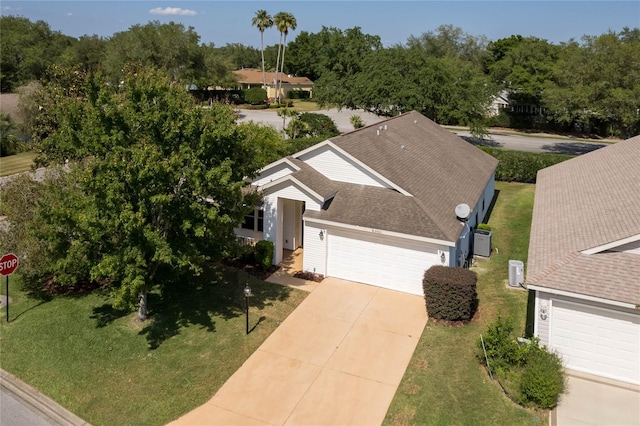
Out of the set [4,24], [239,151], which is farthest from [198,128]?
[4,24]

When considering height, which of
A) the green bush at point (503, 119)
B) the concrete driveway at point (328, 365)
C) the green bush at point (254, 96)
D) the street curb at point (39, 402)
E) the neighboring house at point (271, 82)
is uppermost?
the neighboring house at point (271, 82)

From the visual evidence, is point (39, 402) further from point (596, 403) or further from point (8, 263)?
point (596, 403)

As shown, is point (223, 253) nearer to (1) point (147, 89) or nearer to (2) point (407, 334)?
(1) point (147, 89)

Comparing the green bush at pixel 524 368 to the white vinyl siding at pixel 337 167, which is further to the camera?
the white vinyl siding at pixel 337 167

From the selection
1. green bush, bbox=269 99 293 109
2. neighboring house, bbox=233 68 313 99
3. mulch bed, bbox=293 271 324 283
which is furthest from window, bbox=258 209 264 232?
neighboring house, bbox=233 68 313 99

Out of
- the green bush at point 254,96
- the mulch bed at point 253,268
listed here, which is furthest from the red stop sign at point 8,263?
the green bush at point 254,96

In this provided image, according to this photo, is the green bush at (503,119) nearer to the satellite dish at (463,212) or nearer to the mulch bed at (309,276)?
the satellite dish at (463,212)
